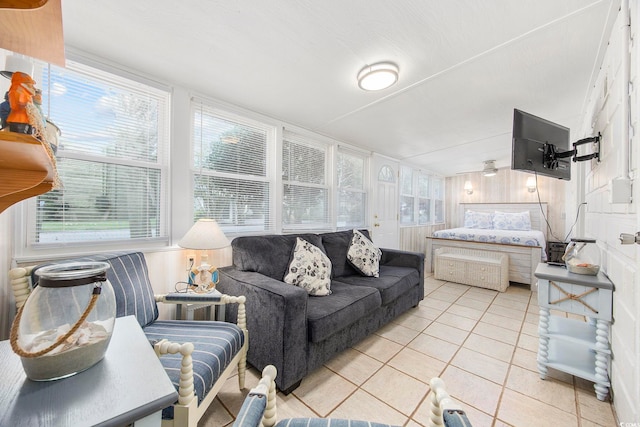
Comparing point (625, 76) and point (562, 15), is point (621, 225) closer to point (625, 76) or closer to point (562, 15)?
point (625, 76)

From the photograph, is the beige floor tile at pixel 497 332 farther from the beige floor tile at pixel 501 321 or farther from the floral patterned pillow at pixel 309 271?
the floral patterned pillow at pixel 309 271

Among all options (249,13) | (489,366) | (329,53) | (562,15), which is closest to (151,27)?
(249,13)

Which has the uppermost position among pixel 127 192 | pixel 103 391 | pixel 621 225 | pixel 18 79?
pixel 18 79

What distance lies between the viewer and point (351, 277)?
272cm

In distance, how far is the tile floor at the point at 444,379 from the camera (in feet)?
4.73

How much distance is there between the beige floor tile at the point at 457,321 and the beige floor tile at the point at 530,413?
38.1 inches

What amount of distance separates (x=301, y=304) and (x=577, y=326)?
7.15 feet

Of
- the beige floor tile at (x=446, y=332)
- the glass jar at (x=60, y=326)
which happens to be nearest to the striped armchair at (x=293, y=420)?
the glass jar at (x=60, y=326)

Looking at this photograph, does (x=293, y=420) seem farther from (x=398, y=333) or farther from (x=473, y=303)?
(x=473, y=303)

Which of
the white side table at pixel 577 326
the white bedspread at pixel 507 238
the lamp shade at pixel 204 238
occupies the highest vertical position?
the lamp shade at pixel 204 238

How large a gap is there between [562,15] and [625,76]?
1.65 feet

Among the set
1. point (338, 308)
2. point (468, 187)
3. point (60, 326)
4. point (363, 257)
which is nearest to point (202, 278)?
point (338, 308)

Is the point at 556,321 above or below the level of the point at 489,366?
above

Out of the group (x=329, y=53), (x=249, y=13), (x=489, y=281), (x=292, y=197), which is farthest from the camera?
(x=489, y=281)
